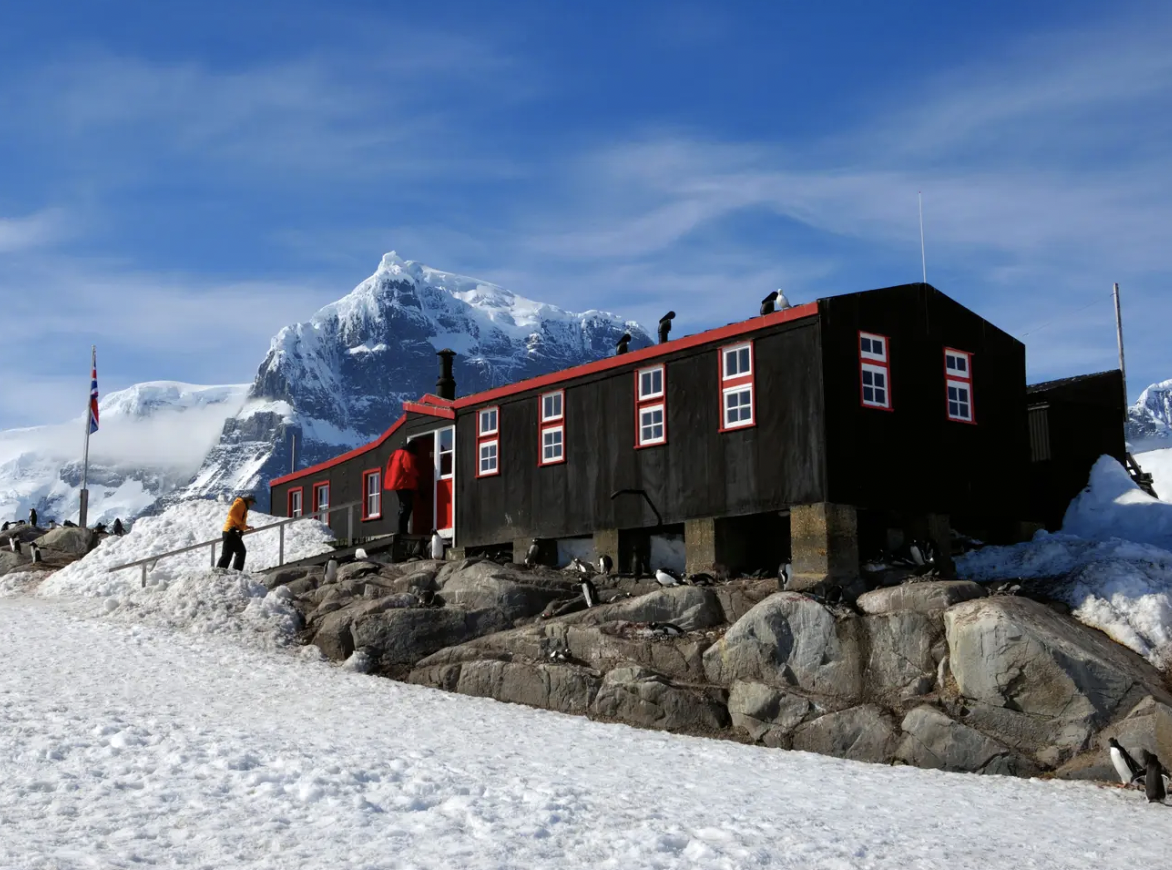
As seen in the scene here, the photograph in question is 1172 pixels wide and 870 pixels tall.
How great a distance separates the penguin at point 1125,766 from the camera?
15.0 metres

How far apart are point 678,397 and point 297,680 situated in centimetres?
906

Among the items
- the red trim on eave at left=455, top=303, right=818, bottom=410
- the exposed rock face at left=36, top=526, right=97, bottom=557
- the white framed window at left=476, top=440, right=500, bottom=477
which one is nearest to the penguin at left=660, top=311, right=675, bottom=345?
the red trim on eave at left=455, top=303, right=818, bottom=410

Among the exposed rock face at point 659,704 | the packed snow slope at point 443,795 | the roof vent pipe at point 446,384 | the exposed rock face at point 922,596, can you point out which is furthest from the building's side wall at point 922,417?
the roof vent pipe at point 446,384

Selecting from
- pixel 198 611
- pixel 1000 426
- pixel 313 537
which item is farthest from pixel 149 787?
pixel 313 537

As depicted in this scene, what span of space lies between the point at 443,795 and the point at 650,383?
13792 millimetres

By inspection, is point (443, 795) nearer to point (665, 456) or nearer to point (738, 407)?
point (738, 407)

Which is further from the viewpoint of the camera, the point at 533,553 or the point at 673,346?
the point at 533,553

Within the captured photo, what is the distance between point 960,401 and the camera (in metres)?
23.5

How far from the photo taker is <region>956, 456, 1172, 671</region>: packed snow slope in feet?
61.9

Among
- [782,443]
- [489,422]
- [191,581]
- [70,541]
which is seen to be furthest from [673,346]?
[70,541]

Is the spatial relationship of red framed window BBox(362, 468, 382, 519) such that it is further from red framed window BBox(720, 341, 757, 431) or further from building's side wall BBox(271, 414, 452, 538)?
red framed window BBox(720, 341, 757, 431)

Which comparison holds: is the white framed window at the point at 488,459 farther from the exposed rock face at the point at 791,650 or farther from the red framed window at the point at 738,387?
the exposed rock face at the point at 791,650

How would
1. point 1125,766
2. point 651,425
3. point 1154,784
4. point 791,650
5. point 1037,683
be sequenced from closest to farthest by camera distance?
point 1154,784 → point 1125,766 → point 1037,683 → point 791,650 → point 651,425

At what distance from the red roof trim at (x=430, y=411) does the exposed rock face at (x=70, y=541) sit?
41.1 feet
